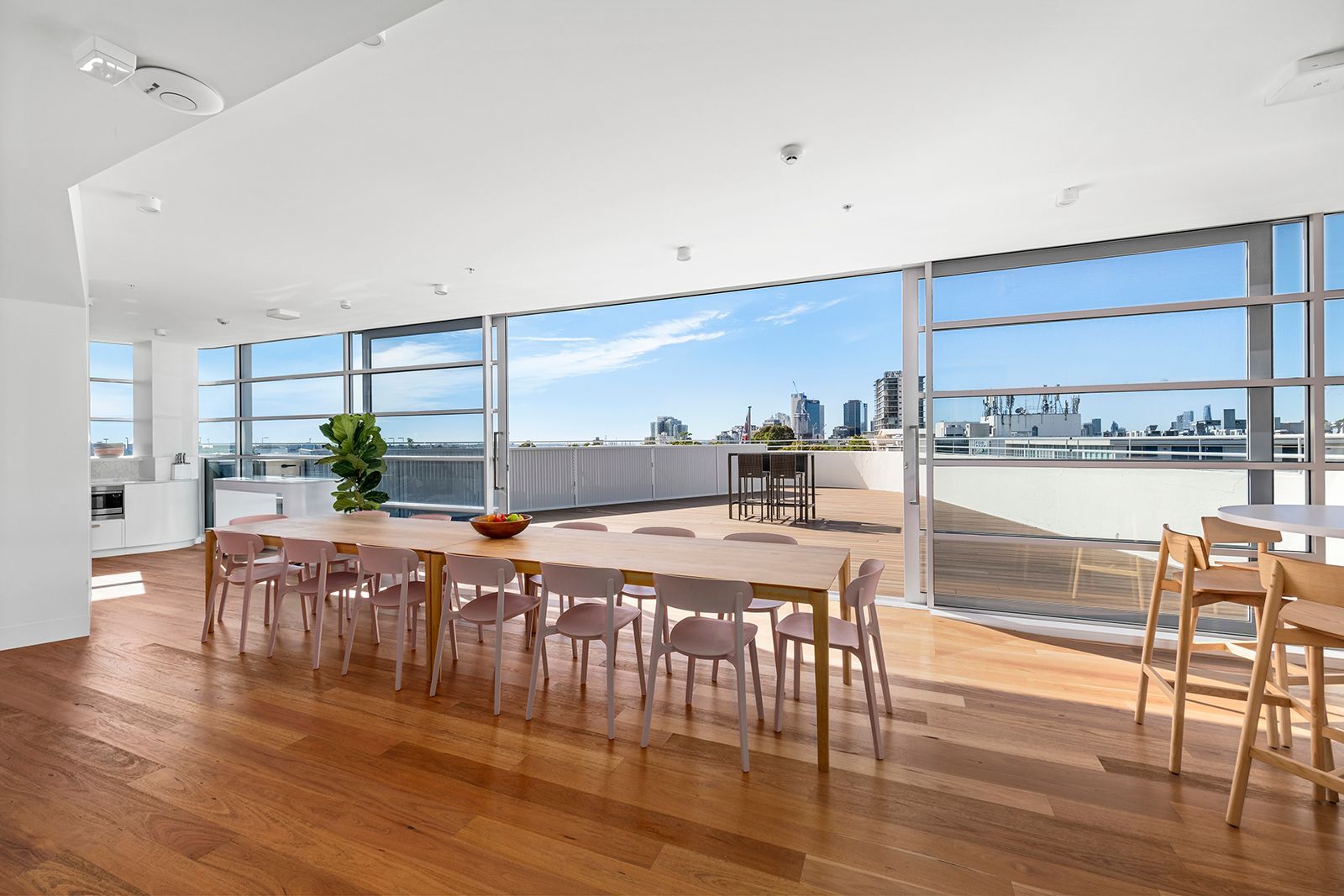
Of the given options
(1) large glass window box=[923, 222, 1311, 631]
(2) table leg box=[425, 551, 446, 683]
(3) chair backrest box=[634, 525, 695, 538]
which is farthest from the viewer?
Result: (3) chair backrest box=[634, 525, 695, 538]

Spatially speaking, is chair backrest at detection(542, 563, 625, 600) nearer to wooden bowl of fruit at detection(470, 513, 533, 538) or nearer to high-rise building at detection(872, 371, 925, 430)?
wooden bowl of fruit at detection(470, 513, 533, 538)

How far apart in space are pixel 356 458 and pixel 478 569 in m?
3.65

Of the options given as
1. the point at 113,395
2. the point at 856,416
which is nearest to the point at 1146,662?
the point at 856,416

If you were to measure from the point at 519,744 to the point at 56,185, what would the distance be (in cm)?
341

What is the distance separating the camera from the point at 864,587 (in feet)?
7.52

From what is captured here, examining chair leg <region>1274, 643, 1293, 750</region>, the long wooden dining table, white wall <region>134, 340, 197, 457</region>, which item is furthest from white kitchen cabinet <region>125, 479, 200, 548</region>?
chair leg <region>1274, 643, 1293, 750</region>

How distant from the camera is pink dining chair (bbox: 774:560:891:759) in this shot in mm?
2199

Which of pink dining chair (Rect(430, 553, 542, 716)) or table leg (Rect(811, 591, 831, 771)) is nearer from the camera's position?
table leg (Rect(811, 591, 831, 771))

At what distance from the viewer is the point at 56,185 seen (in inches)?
101

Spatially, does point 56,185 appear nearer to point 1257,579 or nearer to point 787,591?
point 787,591

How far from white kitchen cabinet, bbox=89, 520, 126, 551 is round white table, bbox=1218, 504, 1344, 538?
9.40 meters

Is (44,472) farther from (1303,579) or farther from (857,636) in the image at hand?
(1303,579)

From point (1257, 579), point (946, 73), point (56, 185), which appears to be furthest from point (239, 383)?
point (1257, 579)

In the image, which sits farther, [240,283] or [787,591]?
[240,283]
